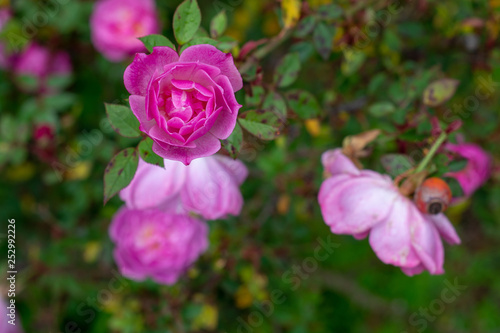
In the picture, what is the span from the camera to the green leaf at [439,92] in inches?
30.0

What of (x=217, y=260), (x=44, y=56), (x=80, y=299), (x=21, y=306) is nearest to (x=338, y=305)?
(x=217, y=260)

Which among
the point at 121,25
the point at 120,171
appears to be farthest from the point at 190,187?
the point at 121,25

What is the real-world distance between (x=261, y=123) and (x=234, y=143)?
0.06 meters

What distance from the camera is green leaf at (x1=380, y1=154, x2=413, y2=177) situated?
672 millimetres

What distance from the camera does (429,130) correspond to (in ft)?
2.31

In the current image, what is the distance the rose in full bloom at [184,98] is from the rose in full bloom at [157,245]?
48cm

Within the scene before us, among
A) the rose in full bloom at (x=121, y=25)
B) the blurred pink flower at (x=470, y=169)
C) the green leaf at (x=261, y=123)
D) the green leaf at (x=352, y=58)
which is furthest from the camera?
the rose in full bloom at (x=121, y=25)

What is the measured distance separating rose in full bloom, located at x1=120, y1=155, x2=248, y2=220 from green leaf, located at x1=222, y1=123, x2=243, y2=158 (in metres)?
0.16

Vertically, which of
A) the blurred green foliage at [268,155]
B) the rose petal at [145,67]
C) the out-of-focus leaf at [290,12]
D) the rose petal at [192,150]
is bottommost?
the blurred green foliage at [268,155]

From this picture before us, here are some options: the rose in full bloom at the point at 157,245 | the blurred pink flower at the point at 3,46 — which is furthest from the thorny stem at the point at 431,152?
the blurred pink flower at the point at 3,46

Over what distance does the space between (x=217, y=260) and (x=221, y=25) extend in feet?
2.11

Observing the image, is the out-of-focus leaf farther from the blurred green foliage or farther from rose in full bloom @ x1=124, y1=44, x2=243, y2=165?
rose in full bloom @ x1=124, y1=44, x2=243, y2=165

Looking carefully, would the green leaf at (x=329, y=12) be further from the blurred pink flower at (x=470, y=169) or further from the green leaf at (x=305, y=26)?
the blurred pink flower at (x=470, y=169)

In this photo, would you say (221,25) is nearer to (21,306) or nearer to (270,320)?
(270,320)
